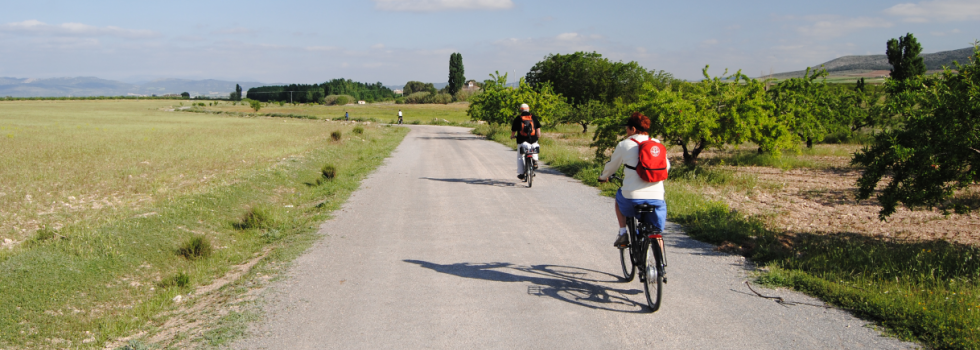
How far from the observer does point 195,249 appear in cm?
774

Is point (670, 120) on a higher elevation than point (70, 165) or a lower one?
higher

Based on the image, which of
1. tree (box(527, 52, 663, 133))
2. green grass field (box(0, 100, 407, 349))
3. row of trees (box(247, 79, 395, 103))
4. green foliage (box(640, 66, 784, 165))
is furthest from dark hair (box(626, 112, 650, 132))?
row of trees (box(247, 79, 395, 103))

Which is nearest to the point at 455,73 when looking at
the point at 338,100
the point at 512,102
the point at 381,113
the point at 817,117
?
the point at 338,100

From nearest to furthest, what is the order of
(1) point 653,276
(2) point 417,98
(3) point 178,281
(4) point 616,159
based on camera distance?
(1) point 653,276 → (4) point 616,159 → (3) point 178,281 → (2) point 417,98

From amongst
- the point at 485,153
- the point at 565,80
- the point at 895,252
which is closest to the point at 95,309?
the point at 895,252

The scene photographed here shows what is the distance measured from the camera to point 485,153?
77.2ft

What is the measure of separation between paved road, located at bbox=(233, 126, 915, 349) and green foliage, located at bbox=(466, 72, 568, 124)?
26.2 meters

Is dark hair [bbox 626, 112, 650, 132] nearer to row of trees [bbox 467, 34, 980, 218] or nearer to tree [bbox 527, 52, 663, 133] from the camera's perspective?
row of trees [bbox 467, 34, 980, 218]

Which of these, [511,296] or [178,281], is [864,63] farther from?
[178,281]

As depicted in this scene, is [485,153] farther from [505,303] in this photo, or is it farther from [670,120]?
[505,303]

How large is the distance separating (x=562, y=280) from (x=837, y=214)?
705cm

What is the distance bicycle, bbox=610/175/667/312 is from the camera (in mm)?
4887

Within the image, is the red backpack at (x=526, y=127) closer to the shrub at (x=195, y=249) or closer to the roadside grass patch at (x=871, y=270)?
the roadside grass patch at (x=871, y=270)

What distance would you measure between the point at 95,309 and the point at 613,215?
714cm
